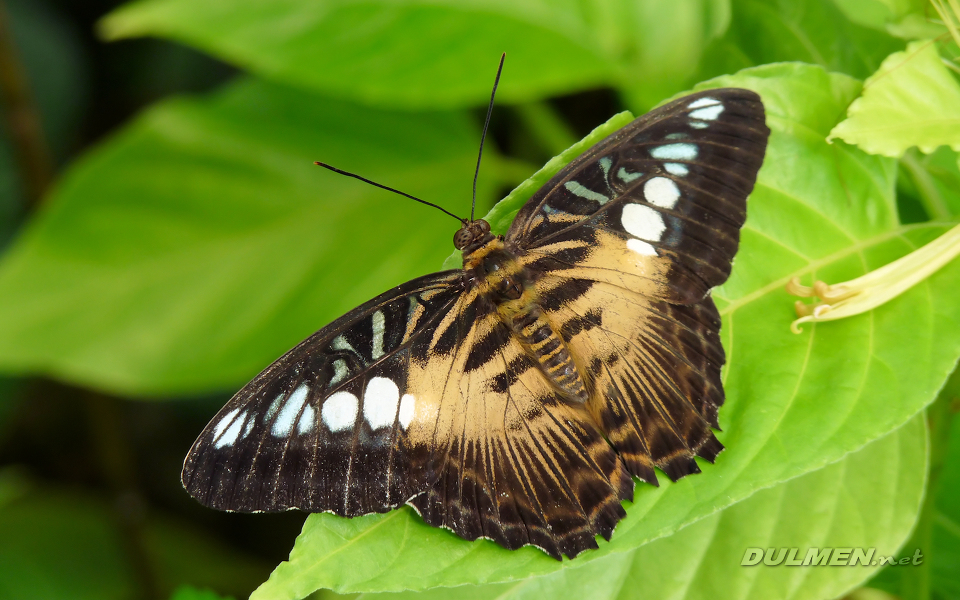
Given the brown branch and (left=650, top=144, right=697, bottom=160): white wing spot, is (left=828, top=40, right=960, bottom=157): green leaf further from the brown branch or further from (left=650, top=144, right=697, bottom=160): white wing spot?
the brown branch

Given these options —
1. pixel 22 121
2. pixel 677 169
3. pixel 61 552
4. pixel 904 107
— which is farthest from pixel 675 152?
pixel 61 552

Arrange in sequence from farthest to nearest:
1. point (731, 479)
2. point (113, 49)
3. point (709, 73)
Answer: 1. point (113, 49)
2. point (709, 73)
3. point (731, 479)

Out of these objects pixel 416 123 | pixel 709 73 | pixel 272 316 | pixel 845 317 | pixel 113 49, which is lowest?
pixel 272 316

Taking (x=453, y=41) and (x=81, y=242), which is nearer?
(x=453, y=41)

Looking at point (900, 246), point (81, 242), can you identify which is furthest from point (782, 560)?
point (81, 242)

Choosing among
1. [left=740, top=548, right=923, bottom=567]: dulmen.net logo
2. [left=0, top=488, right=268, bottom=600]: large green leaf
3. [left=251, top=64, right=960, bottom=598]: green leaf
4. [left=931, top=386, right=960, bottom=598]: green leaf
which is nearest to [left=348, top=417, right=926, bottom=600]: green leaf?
[left=740, top=548, right=923, bottom=567]: dulmen.net logo

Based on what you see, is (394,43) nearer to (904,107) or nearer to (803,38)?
(803,38)

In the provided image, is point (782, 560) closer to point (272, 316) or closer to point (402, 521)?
point (402, 521)

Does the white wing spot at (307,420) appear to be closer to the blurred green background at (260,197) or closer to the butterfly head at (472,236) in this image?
the butterfly head at (472,236)

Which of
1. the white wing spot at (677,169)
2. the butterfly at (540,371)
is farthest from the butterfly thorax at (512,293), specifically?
the white wing spot at (677,169)
